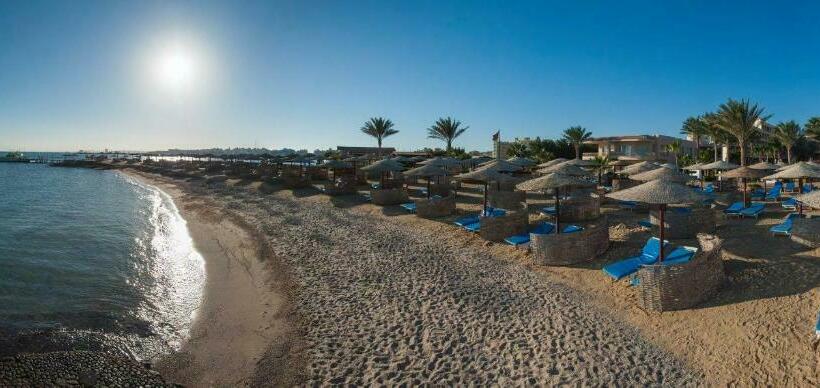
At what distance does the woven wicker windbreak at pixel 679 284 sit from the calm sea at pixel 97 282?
848 cm

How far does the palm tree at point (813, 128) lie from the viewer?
38.6 meters

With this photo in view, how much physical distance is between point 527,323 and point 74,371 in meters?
7.40

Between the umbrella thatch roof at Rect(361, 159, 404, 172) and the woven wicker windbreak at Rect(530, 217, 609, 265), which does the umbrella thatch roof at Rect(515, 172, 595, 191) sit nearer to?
the woven wicker windbreak at Rect(530, 217, 609, 265)

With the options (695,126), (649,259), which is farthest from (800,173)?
(695,126)

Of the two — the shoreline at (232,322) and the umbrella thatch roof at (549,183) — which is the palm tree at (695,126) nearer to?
the umbrella thatch roof at (549,183)

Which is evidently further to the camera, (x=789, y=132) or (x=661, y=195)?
(x=789, y=132)

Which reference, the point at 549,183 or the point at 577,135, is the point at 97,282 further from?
the point at 577,135

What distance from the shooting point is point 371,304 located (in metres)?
8.36

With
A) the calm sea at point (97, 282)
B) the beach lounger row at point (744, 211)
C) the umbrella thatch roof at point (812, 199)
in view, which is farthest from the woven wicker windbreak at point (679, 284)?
the calm sea at point (97, 282)

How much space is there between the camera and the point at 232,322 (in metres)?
8.45

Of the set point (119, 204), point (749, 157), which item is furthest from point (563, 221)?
point (749, 157)

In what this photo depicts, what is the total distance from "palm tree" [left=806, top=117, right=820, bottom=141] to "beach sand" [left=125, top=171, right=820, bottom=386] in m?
39.5

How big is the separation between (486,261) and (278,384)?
6039 millimetres

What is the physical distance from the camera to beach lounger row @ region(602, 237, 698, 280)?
8.32 m
